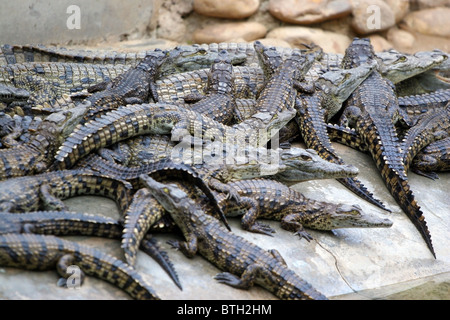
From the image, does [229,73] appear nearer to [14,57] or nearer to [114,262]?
[14,57]

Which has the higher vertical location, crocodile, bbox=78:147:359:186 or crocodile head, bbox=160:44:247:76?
crocodile head, bbox=160:44:247:76

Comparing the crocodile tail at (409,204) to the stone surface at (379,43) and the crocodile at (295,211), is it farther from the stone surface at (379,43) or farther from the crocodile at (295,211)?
the stone surface at (379,43)

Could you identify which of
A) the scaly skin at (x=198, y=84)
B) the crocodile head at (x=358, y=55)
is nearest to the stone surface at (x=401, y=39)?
the crocodile head at (x=358, y=55)

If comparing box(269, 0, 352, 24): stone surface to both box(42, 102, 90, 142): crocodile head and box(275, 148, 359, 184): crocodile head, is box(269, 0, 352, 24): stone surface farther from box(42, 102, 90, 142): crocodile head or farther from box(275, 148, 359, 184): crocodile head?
box(42, 102, 90, 142): crocodile head

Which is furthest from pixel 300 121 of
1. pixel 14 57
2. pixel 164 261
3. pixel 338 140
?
pixel 14 57

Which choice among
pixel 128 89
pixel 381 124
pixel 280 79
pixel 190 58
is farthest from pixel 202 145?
pixel 190 58

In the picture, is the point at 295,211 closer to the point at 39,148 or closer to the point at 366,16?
the point at 39,148

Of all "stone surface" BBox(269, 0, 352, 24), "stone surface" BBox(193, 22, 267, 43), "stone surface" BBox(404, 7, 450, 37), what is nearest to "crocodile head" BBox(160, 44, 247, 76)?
"stone surface" BBox(193, 22, 267, 43)
